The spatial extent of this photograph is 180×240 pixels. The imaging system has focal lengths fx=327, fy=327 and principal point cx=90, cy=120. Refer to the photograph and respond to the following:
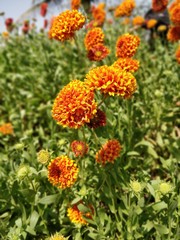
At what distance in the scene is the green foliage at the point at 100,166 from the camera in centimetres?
156

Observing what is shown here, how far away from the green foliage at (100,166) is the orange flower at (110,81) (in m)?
0.22

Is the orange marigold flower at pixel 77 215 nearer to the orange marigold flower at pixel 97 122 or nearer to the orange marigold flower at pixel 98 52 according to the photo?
the orange marigold flower at pixel 97 122

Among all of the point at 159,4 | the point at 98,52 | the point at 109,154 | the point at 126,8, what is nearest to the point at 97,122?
the point at 109,154

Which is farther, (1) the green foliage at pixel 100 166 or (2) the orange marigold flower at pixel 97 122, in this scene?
(1) the green foliage at pixel 100 166

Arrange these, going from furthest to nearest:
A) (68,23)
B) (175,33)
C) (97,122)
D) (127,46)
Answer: (175,33) < (127,46) < (68,23) < (97,122)

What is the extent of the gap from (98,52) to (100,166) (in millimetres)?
656

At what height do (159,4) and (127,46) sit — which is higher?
(159,4)

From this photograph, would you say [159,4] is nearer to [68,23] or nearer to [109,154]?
[68,23]

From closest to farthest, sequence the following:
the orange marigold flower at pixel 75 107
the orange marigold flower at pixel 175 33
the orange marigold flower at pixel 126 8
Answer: the orange marigold flower at pixel 75 107 < the orange marigold flower at pixel 175 33 < the orange marigold flower at pixel 126 8

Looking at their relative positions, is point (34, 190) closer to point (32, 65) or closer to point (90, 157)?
point (90, 157)

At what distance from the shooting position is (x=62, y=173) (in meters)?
1.42

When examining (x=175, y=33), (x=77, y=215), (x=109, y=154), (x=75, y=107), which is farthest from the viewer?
(x=175, y=33)

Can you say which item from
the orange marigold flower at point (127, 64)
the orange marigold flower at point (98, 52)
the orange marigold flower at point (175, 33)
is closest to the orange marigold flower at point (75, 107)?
the orange marigold flower at point (127, 64)

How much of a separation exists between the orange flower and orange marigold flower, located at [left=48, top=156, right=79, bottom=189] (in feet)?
1.20
